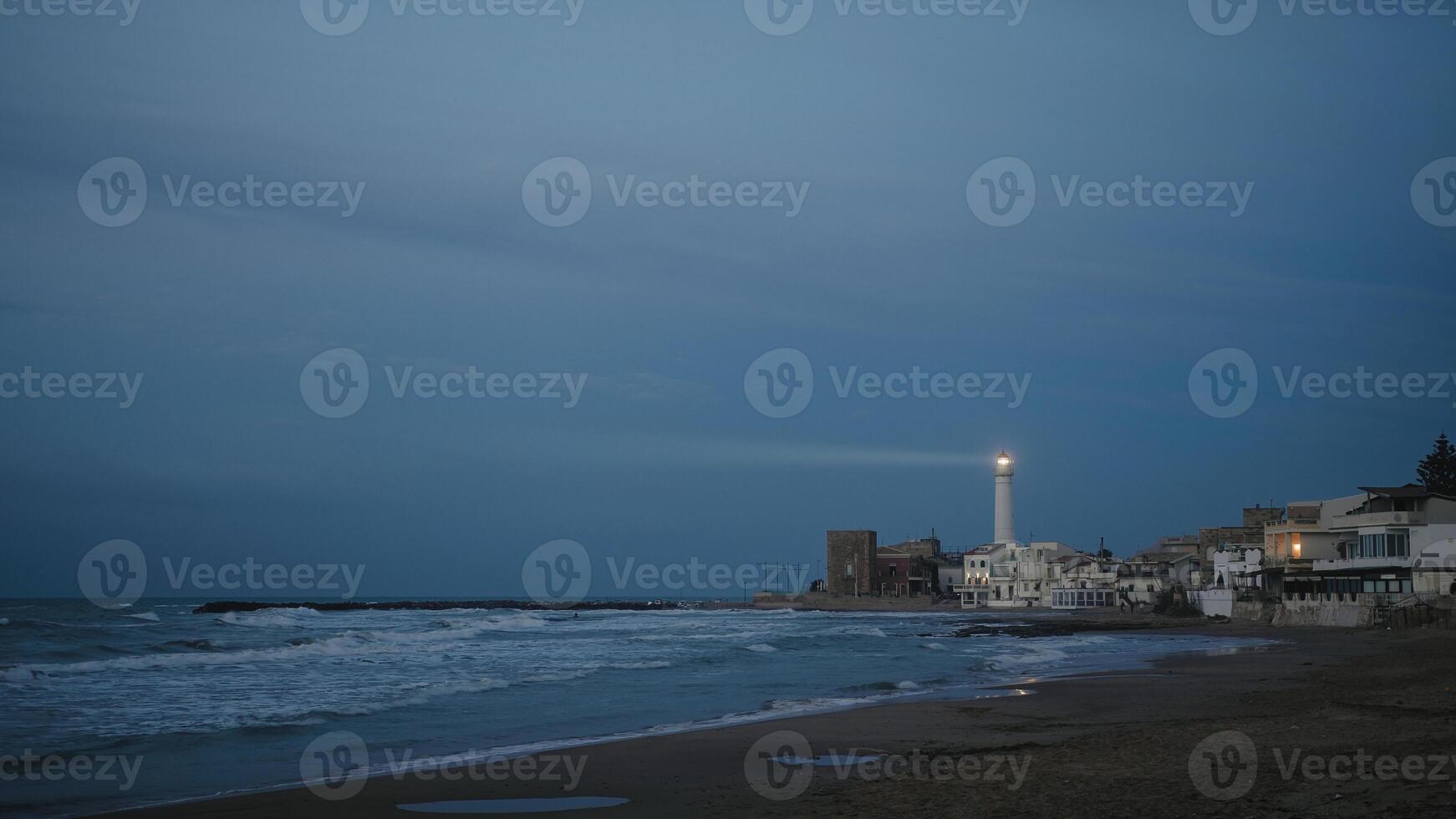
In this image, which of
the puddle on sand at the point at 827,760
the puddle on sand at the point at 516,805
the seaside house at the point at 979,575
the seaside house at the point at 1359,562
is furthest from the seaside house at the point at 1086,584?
the puddle on sand at the point at 516,805

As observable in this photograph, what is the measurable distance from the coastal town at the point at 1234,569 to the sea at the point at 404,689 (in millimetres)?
7216

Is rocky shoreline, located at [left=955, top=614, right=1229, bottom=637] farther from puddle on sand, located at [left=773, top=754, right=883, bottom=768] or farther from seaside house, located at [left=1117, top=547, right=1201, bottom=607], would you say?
puddle on sand, located at [left=773, top=754, right=883, bottom=768]

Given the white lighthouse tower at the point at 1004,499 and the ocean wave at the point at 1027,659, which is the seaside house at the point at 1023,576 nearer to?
the white lighthouse tower at the point at 1004,499

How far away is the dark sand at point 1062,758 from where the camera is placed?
882 cm

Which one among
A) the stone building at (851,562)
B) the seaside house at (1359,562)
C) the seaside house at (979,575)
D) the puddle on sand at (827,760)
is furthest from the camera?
the stone building at (851,562)

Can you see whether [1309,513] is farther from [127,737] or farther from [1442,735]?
[127,737]

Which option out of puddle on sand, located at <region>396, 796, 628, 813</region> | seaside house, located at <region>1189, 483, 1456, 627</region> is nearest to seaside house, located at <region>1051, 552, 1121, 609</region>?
seaside house, located at <region>1189, 483, 1456, 627</region>

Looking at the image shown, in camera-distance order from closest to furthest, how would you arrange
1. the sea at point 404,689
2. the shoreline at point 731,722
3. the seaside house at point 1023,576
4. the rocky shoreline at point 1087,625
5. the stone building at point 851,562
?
the shoreline at point 731,722 → the sea at point 404,689 → the rocky shoreline at point 1087,625 → the seaside house at point 1023,576 → the stone building at point 851,562

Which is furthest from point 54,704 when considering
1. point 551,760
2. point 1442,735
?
point 1442,735

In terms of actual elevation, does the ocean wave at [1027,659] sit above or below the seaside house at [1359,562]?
below

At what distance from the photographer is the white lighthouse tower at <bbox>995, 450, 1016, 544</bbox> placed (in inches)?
3701

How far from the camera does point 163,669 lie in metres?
28.6

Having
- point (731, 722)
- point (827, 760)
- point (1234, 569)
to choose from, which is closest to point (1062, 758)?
point (827, 760)

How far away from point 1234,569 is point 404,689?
4784cm
